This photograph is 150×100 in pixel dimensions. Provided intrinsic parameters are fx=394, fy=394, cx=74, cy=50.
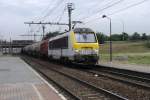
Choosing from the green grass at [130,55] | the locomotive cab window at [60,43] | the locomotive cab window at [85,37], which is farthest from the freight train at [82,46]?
the green grass at [130,55]

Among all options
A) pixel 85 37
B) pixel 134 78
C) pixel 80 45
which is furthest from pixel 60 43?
pixel 134 78

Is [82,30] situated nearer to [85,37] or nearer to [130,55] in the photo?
[85,37]

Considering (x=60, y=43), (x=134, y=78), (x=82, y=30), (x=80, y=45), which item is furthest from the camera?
(x=60, y=43)

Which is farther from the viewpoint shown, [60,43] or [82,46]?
[60,43]

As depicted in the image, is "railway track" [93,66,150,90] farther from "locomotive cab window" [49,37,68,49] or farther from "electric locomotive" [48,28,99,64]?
"locomotive cab window" [49,37,68,49]

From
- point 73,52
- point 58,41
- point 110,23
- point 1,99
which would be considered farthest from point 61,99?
point 110,23

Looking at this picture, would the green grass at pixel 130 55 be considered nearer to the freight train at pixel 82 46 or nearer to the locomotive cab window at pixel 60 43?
the freight train at pixel 82 46

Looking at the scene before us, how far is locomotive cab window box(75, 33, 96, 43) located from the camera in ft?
107

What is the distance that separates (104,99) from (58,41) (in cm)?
2585

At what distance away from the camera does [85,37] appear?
32.9m

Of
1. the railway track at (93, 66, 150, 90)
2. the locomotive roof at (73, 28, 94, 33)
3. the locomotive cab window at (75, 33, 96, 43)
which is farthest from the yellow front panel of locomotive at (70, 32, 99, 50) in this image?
the railway track at (93, 66, 150, 90)

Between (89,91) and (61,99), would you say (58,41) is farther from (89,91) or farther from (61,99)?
(61,99)

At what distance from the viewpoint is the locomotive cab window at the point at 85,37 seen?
32541 mm

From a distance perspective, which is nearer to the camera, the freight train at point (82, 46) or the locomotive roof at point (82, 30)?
the freight train at point (82, 46)
